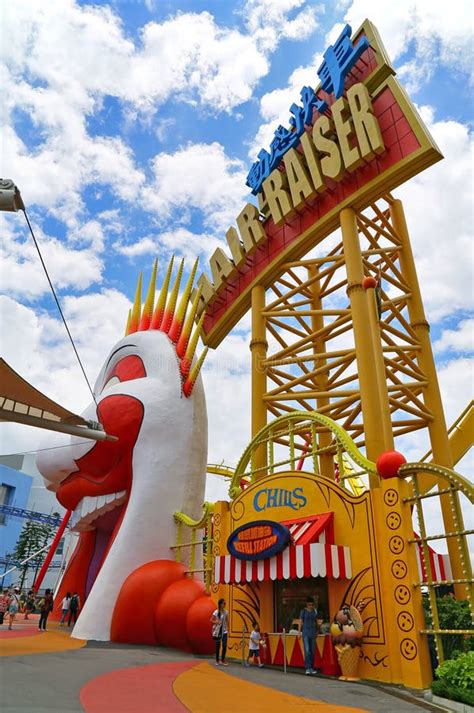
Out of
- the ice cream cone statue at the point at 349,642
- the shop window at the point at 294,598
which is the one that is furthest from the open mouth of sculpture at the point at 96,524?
the ice cream cone statue at the point at 349,642

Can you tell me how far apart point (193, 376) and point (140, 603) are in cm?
560

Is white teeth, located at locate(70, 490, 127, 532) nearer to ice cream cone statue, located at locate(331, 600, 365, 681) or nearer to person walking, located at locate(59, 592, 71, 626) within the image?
person walking, located at locate(59, 592, 71, 626)

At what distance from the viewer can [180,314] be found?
15445 millimetres

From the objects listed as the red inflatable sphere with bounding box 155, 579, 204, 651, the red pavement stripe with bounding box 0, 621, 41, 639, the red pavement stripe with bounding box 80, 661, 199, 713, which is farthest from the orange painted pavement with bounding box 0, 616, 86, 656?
the red pavement stripe with bounding box 80, 661, 199, 713

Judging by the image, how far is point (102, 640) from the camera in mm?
11359

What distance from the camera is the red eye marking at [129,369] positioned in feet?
48.1

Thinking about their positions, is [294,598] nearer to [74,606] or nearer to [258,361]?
[258,361]

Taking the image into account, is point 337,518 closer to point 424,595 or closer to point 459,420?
point 424,595

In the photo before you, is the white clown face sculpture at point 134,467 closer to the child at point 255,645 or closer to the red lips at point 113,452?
the red lips at point 113,452

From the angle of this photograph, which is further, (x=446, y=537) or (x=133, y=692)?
(x=446, y=537)

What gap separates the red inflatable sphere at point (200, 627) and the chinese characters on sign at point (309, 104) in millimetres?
12791

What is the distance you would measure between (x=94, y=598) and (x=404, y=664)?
282 inches

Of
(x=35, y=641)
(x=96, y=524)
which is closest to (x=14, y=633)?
(x=35, y=641)

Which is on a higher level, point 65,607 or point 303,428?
point 303,428
